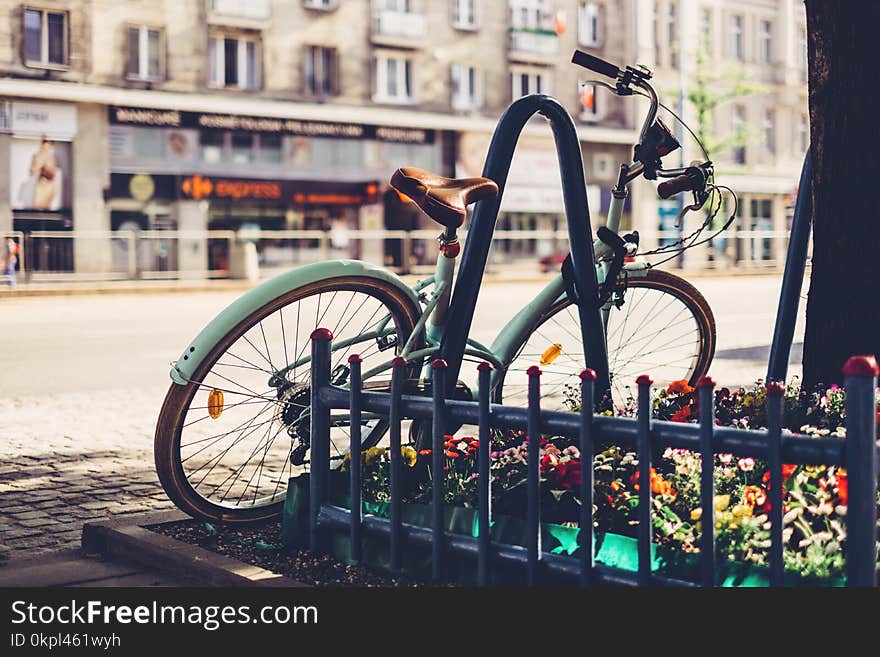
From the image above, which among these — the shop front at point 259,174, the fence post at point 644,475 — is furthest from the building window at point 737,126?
the fence post at point 644,475

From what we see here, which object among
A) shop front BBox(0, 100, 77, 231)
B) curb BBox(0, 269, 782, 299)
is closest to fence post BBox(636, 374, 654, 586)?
Result: curb BBox(0, 269, 782, 299)

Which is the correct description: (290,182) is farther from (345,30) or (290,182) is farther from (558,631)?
(558,631)

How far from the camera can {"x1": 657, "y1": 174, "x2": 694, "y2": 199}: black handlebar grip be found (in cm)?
469

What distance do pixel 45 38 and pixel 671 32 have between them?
2267cm

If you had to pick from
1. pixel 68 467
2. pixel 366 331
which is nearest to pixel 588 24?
pixel 68 467

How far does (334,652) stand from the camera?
3021mm

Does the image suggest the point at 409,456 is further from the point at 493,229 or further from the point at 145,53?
the point at 145,53

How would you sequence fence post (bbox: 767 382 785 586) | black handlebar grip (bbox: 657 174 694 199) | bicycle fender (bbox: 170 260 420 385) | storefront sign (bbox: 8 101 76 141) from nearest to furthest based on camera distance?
fence post (bbox: 767 382 785 586) → bicycle fender (bbox: 170 260 420 385) → black handlebar grip (bbox: 657 174 694 199) → storefront sign (bbox: 8 101 76 141)

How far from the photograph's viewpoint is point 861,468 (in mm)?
2664

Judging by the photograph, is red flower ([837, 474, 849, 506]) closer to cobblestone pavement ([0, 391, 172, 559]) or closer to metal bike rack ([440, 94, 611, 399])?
metal bike rack ([440, 94, 611, 399])

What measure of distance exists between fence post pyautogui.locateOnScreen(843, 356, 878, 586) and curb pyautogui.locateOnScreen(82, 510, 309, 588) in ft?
4.88

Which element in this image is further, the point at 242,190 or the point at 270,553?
the point at 242,190

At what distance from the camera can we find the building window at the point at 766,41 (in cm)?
4888

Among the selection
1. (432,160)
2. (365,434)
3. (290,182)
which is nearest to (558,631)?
(365,434)
